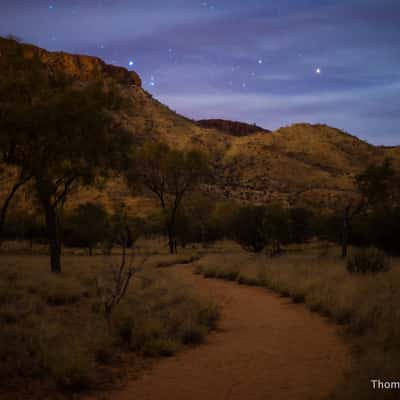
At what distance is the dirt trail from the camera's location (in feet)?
21.6

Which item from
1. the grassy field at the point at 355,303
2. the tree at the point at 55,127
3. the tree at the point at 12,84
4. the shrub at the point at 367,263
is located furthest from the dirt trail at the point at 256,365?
the tree at the point at 12,84

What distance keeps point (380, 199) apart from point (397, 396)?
1058 inches

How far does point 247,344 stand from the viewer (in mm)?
9609

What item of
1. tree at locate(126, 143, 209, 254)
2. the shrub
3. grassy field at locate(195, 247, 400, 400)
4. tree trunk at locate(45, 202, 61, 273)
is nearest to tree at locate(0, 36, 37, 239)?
tree trunk at locate(45, 202, 61, 273)

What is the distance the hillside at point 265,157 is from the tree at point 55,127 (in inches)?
1878

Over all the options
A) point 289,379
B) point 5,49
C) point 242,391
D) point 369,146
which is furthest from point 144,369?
point 369,146

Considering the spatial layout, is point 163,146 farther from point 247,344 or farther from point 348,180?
point 348,180

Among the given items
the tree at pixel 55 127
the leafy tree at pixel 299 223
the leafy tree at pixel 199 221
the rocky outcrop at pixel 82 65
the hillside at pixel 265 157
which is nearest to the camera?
the tree at pixel 55 127

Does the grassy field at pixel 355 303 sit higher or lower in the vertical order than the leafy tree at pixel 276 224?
lower

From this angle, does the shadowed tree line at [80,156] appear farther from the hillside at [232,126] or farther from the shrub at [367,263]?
the hillside at [232,126]

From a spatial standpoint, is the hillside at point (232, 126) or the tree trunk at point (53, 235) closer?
the tree trunk at point (53, 235)

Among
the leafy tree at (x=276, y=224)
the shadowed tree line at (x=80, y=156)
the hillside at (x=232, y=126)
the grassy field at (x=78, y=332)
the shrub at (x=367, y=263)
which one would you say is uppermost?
the hillside at (x=232, y=126)

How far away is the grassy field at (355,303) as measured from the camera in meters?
5.74

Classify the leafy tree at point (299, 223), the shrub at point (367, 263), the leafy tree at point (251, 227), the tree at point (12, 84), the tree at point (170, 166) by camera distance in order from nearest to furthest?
the tree at point (12, 84) < the shrub at point (367, 263) < the leafy tree at point (251, 227) < the tree at point (170, 166) < the leafy tree at point (299, 223)
